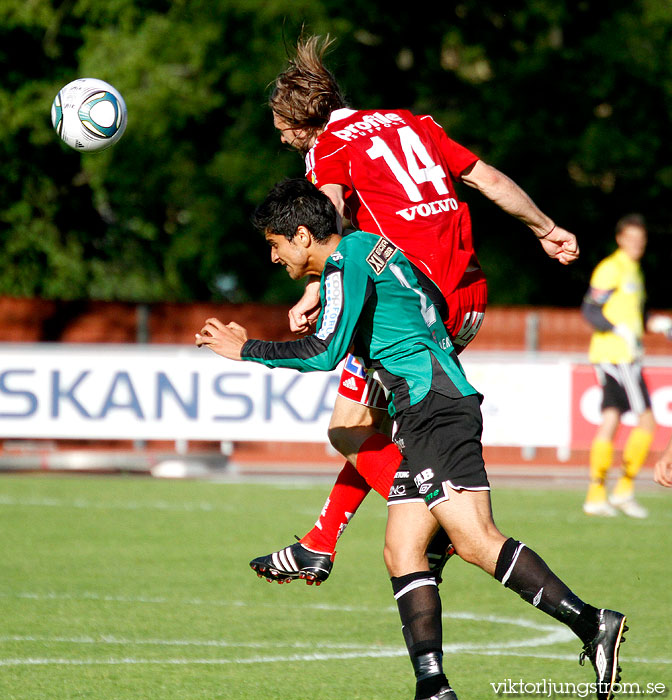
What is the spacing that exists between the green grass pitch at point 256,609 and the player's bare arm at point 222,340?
140 cm

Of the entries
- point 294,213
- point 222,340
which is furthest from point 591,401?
point 222,340

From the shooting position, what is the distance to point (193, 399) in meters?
13.7

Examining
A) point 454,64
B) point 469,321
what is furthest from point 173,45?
point 469,321

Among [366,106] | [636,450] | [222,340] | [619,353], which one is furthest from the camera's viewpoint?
[366,106]

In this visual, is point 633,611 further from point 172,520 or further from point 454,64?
point 454,64

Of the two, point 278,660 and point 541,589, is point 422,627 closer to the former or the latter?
point 541,589

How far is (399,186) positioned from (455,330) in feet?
2.04

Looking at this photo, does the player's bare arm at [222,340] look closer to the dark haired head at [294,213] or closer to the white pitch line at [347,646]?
the dark haired head at [294,213]

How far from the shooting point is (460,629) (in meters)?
6.46

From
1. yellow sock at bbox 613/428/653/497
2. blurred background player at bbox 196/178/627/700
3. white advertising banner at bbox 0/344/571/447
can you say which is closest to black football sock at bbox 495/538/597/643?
blurred background player at bbox 196/178/627/700

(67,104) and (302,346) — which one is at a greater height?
(67,104)

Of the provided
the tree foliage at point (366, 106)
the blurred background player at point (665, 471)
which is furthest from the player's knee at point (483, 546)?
the tree foliage at point (366, 106)

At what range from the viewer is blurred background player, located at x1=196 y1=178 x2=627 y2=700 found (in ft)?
15.0

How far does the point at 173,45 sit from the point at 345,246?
782 inches
